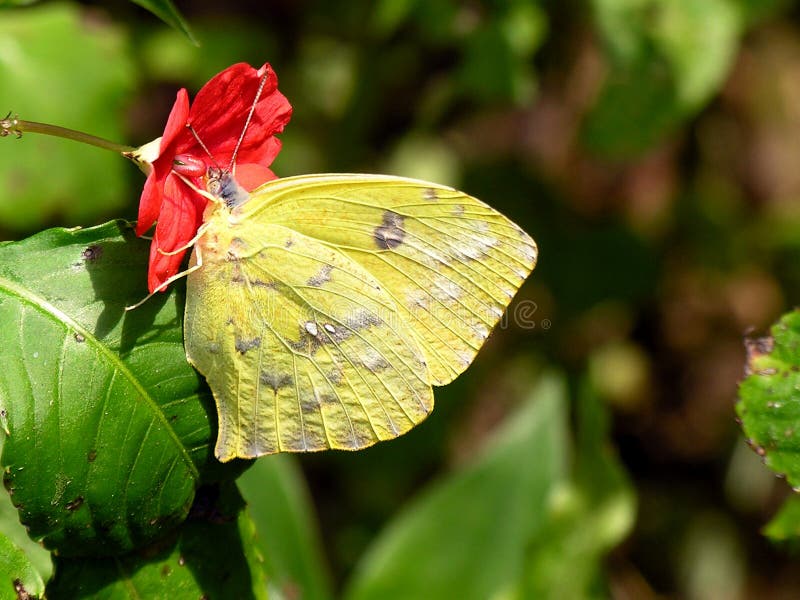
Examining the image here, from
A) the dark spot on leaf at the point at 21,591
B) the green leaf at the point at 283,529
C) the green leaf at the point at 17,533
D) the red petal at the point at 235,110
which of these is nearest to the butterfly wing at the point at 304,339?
the red petal at the point at 235,110

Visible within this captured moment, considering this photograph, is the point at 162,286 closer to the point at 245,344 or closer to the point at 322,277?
the point at 245,344

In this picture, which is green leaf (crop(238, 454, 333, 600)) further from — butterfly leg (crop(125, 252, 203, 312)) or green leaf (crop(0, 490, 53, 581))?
butterfly leg (crop(125, 252, 203, 312))

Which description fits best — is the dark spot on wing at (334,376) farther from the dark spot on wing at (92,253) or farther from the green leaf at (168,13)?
the green leaf at (168,13)

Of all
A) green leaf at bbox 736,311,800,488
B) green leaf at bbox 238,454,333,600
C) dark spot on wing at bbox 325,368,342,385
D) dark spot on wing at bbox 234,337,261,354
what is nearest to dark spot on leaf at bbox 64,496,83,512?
dark spot on wing at bbox 234,337,261,354

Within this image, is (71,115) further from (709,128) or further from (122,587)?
(709,128)

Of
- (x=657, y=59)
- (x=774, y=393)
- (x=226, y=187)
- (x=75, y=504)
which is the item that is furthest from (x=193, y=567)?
(x=657, y=59)
